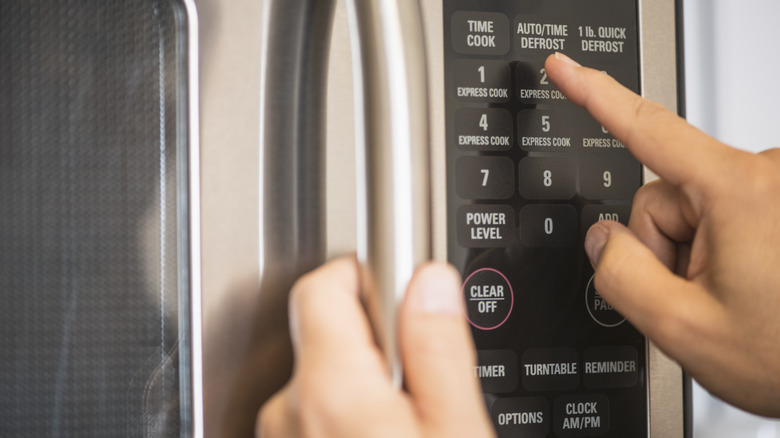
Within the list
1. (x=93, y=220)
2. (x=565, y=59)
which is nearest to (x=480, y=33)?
(x=565, y=59)

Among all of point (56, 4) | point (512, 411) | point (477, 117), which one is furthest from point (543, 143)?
point (56, 4)

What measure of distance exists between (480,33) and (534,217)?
128 mm

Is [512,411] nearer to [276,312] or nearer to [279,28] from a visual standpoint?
[276,312]

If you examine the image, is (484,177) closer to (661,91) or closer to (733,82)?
(661,91)

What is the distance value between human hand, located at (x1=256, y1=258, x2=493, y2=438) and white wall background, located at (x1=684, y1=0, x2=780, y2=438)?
42 cm

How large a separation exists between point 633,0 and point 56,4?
375 millimetres

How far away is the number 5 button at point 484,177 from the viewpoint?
1.30ft

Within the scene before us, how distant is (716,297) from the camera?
0.36 metres

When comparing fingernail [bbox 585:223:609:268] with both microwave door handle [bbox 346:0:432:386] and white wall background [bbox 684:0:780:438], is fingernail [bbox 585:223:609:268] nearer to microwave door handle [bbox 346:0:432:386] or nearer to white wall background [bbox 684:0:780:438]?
microwave door handle [bbox 346:0:432:386]

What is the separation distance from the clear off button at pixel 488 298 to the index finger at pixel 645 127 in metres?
0.12

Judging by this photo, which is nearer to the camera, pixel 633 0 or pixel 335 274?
pixel 335 274

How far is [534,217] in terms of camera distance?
0.40 metres

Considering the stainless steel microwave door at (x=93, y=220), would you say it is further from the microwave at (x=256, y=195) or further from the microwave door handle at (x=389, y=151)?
the microwave door handle at (x=389, y=151)

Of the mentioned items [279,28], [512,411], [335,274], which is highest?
[279,28]
